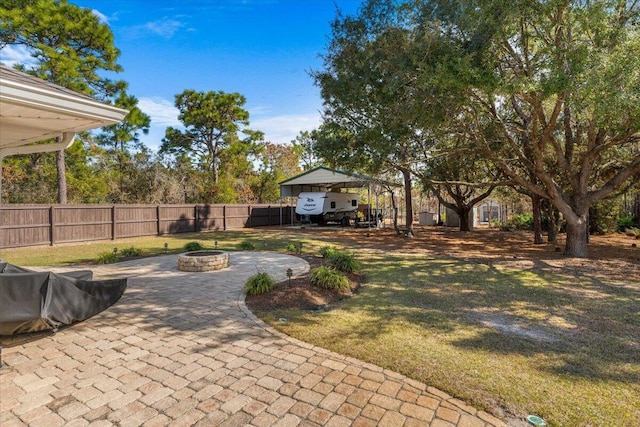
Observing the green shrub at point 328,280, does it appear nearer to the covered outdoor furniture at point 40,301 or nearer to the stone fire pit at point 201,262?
the stone fire pit at point 201,262

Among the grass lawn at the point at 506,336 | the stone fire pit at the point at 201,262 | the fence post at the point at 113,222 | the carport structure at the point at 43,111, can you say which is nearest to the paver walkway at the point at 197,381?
the grass lawn at the point at 506,336

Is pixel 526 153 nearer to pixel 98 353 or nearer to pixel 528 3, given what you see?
pixel 528 3

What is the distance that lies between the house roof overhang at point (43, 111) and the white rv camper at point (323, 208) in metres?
16.2

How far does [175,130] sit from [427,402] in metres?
29.3

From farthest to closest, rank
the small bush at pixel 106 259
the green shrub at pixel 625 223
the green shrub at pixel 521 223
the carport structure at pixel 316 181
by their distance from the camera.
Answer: the carport structure at pixel 316 181, the green shrub at pixel 521 223, the green shrub at pixel 625 223, the small bush at pixel 106 259

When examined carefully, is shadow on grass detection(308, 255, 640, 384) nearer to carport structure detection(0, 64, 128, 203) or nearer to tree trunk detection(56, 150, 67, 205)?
carport structure detection(0, 64, 128, 203)

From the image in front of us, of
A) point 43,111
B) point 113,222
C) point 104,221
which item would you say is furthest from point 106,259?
point 113,222

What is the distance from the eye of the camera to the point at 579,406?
247 centimetres

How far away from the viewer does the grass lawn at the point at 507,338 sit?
8.53 feet

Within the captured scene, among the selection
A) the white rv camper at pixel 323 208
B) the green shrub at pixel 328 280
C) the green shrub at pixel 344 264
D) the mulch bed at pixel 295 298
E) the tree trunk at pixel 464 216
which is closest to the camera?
the mulch bed at pixel 295 298

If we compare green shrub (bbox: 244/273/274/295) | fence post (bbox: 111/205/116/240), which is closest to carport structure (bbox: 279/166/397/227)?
fence post (bbox: 111/205/116/240)

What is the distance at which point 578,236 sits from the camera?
9.09 metres

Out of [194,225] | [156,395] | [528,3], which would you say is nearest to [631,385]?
[156,395]

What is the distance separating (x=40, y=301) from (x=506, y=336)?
5.33 metres
